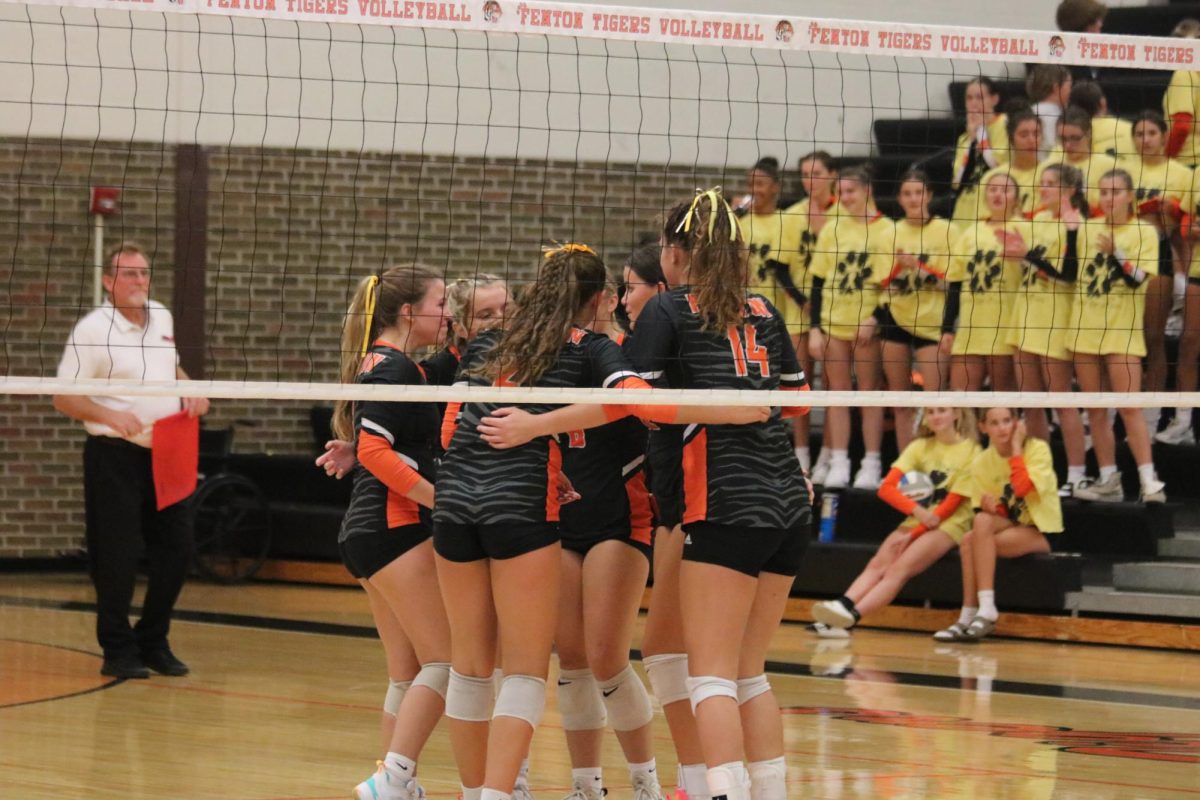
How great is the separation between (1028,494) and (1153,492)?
2.73 feet

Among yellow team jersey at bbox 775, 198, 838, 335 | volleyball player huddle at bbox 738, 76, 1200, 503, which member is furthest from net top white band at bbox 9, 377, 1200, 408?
yellow team jersey at bbox 775, 198, 838, 335

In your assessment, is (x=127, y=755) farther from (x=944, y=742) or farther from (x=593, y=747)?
(x=944, y=742)

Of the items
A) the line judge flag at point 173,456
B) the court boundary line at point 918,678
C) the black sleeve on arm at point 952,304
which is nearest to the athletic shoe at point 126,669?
the line judge flag at point 173,456

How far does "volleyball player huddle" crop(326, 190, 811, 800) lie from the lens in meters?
4.20

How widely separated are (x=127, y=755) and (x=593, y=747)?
1.91 metres

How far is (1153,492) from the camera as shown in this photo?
9.26m

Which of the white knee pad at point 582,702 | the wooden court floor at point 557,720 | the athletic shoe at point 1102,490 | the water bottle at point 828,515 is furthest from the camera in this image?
the water bottle at point 828,515

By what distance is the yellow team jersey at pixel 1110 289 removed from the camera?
29.2 feet

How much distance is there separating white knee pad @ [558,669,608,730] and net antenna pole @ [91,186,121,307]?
24.8ft

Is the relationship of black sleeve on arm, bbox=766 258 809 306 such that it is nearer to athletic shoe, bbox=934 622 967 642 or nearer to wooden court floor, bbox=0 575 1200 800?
wooden court floor, bbox=0 575 1200 800

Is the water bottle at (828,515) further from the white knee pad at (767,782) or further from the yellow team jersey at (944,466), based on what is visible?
the white knee pad at (767,782)

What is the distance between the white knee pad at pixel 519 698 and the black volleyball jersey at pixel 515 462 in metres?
0.41

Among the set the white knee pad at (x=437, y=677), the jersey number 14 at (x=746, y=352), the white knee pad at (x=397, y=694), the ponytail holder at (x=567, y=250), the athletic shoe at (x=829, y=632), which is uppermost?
the ponytail holder at (x=567, y=250)

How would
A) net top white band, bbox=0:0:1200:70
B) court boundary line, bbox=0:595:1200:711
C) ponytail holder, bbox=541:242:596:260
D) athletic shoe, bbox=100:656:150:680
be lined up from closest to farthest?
1. ponytail holder, bbox=541:242:596:260
2. net top white band, bbox=0:0:1200:70
3. court boundary line, bbox=0:595:1200:711
4. athletic shoe, bbox=100:656:150:680
